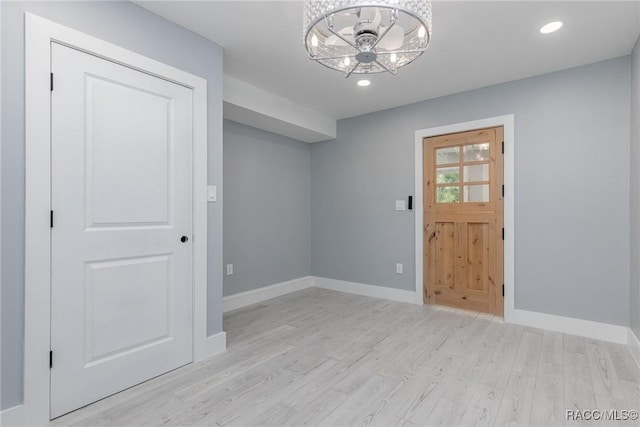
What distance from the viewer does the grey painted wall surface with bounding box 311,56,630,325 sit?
8.82 feet

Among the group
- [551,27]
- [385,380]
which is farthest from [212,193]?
[551,27]

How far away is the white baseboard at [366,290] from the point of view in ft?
12.8

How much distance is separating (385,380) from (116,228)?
6.50 ft

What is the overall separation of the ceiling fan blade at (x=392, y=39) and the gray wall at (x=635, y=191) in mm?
2046

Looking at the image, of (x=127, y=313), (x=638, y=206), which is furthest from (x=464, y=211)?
(x=127, y=313)

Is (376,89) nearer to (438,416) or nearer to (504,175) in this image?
(504,175)

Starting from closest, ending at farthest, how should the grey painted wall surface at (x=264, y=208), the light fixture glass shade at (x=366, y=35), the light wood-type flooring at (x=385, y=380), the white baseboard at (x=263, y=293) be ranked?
the light fixture glass shade at (x=366, y=35)
the light wood-type flooring at (x=385, y=380)
the white baseboard at (x=263, y=293)
the grey painted wall surface at (x=264, y=208)

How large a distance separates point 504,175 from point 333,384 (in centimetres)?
260

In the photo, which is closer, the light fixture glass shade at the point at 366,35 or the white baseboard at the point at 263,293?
the light fixture glass shade at the point at 366,35

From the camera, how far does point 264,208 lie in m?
4.14

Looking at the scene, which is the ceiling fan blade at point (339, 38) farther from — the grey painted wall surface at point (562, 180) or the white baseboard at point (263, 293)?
the white baseboard at point (263, 293)

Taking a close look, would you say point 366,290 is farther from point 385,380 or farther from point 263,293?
point 385,380

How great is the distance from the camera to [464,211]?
11.5 feet

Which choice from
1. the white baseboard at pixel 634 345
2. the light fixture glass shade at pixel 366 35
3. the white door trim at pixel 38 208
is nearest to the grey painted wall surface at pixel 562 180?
the white baseboard at pixel 634 345
